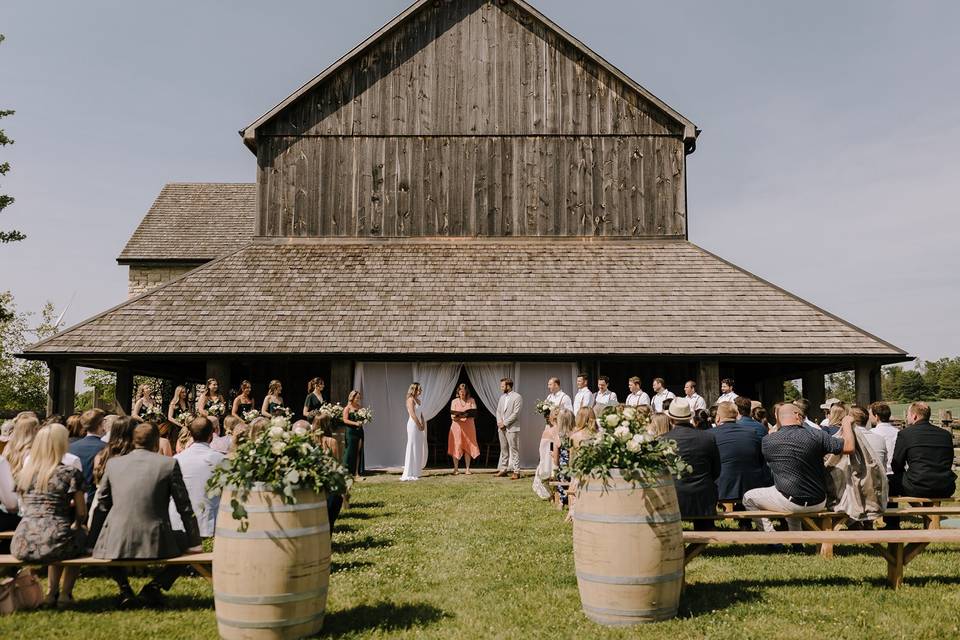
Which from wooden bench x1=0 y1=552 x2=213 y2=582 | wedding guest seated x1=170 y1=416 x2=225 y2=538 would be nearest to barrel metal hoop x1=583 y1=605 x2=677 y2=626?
wooden bench x1=0 y1=552 x2=213 y2=582

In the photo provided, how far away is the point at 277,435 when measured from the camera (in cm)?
531

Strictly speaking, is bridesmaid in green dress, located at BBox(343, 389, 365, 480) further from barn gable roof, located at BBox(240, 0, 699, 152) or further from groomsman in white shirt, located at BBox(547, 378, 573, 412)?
barn gable roof, located at BBox(240, 0, 699, 152)

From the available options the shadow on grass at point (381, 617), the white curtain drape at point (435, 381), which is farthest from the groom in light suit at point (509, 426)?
the shadow on grass at point (381, 617)

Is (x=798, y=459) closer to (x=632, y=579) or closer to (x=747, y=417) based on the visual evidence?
(x=747, y=417)

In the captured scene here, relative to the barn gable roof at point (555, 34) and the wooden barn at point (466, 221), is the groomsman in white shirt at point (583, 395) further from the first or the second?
the barn gable roof at point (555, 34)

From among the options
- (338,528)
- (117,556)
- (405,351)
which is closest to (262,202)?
(405,351)

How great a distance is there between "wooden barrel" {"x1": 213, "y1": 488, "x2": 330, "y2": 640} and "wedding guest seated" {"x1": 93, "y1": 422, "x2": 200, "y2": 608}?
2.92ft

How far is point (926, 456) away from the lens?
8.73 meters

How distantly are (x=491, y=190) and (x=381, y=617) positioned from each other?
1409 cm

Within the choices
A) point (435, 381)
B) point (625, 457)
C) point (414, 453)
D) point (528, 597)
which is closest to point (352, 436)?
point (414, 453)

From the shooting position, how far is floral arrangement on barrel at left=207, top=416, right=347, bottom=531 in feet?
16.7

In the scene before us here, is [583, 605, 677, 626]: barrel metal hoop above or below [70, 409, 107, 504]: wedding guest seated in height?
below

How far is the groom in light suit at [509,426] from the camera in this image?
49.1 ft

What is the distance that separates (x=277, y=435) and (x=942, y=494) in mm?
7530
